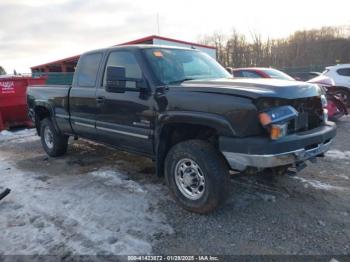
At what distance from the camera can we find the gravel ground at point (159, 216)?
309 centimetres

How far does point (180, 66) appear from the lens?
4332mm

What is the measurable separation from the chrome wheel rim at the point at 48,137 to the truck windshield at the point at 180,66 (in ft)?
10.8

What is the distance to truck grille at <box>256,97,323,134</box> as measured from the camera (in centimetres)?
309

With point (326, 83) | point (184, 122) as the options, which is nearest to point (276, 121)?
point (184, 122)

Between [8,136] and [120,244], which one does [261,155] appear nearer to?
[120,244]

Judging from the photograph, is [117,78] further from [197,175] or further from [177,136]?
[197,175]

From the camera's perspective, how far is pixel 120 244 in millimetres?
3131

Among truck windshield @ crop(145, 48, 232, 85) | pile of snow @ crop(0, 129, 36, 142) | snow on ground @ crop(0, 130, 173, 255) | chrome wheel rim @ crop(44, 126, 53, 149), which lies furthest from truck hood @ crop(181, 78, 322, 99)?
pile of snow @ crop(0, 129, 36, 142)

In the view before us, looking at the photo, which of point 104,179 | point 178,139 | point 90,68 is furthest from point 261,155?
point 90,68

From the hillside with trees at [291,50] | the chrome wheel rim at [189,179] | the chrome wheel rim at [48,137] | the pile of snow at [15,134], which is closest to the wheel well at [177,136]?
the chrome wheel rim at [189,179]

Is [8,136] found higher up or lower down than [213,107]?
lower down

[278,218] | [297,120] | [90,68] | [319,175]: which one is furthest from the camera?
[90,68]

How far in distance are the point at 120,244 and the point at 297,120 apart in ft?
6.97

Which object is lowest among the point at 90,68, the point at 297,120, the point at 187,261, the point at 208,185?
the point at 187,261
